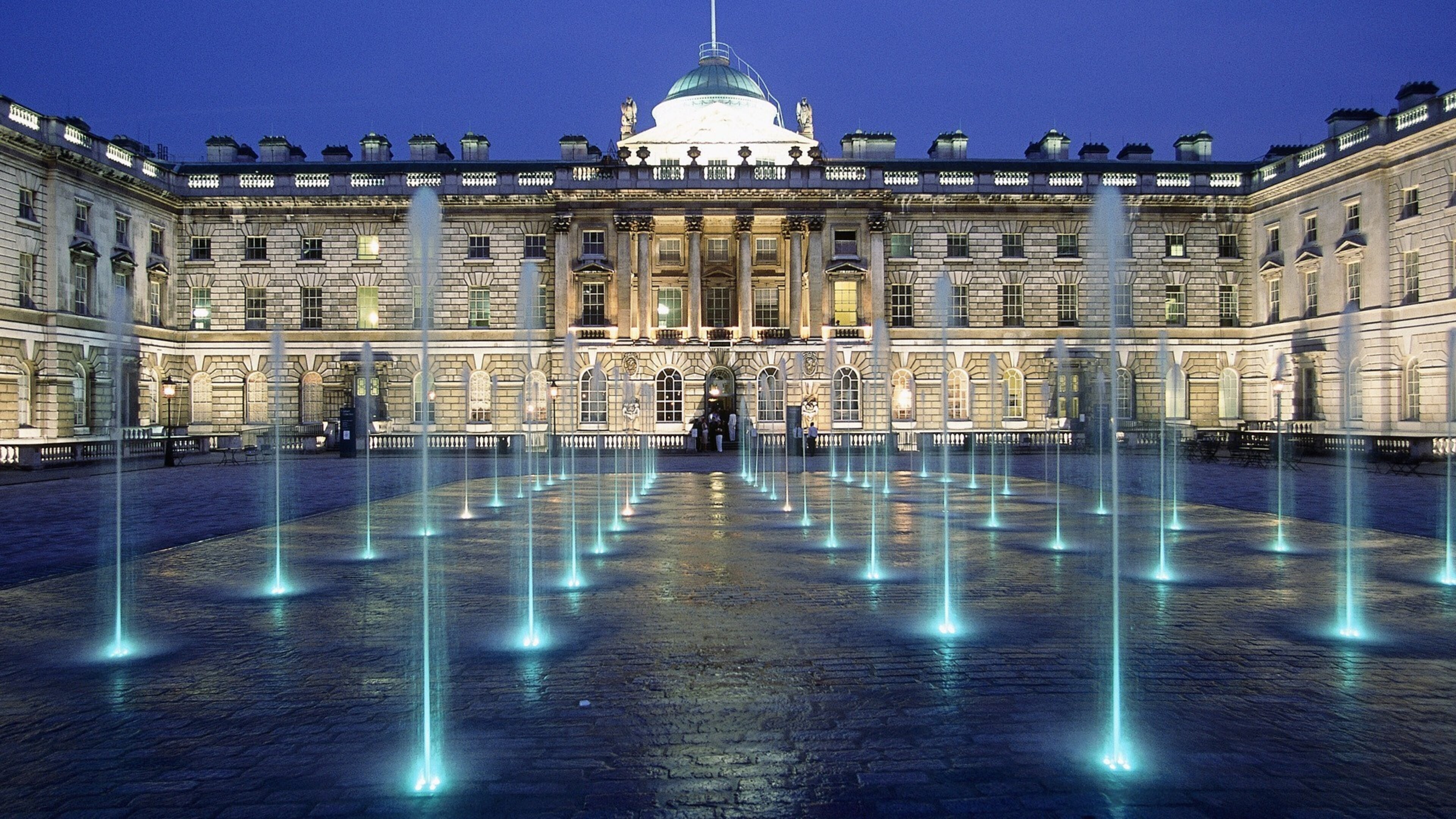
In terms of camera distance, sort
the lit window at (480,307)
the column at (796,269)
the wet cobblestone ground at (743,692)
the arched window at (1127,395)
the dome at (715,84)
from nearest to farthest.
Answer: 1. the wet cobblestone ground at (743,692)
2. the column at (796,269)
3. the lit window at (480,307)
4. the arched window at (1127,395)
5. the dome at (715,84)

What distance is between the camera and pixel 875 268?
4925cm

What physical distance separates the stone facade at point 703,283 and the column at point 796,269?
12cm

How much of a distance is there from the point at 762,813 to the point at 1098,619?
5170 millimetres

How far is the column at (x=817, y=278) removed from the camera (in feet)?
161

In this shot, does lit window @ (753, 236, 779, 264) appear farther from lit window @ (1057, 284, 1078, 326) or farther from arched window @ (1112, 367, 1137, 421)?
arched window @ (1112, 367, 1137, 421)

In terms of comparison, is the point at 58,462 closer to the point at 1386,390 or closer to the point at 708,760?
the point at 708,760

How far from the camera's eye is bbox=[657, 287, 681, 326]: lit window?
167 ft

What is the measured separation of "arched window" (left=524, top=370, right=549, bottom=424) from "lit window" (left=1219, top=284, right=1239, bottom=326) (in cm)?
3625

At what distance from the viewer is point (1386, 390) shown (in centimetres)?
3969

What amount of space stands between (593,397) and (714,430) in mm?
7050

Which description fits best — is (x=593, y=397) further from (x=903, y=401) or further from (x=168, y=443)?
(x=168, y=443)

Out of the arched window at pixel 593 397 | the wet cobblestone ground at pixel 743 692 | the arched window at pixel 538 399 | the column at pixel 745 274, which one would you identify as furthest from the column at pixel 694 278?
the wet cobblestone ground at pixel 743 692

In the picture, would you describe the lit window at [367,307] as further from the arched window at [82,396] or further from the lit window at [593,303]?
the arched window at [82,396]

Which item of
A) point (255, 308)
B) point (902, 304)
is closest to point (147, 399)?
point (255, 308)
